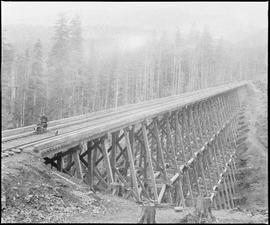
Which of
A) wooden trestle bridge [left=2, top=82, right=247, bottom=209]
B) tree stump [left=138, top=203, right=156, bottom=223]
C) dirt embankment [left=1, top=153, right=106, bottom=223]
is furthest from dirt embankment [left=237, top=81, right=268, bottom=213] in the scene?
tree stump [left=138, top=203, right=156, bottom=223]

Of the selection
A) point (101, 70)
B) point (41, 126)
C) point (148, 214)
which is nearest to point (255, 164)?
point (41, 126)

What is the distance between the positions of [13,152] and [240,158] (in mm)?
28131

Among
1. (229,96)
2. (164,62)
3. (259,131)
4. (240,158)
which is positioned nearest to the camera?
(240,158)

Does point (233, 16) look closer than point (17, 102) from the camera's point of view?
No

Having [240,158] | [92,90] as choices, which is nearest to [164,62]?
[92,90]

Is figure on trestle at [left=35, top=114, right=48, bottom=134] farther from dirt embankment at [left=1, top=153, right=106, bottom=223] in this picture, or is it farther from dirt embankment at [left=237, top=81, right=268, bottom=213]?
dirt embankment at [left=237, top=81, right=268, bottom=213]

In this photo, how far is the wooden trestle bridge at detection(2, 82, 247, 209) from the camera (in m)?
10.5

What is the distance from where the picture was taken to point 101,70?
163 ft

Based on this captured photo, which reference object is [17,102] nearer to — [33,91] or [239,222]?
[33,91]

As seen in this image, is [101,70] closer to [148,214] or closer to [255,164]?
[255,164]

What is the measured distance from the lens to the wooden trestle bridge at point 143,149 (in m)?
10.5

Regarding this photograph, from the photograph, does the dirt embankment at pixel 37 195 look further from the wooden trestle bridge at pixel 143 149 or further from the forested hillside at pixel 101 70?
the forested hillside at pixel 101 70

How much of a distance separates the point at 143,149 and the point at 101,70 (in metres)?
35.9

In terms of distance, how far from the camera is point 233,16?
153750mm
